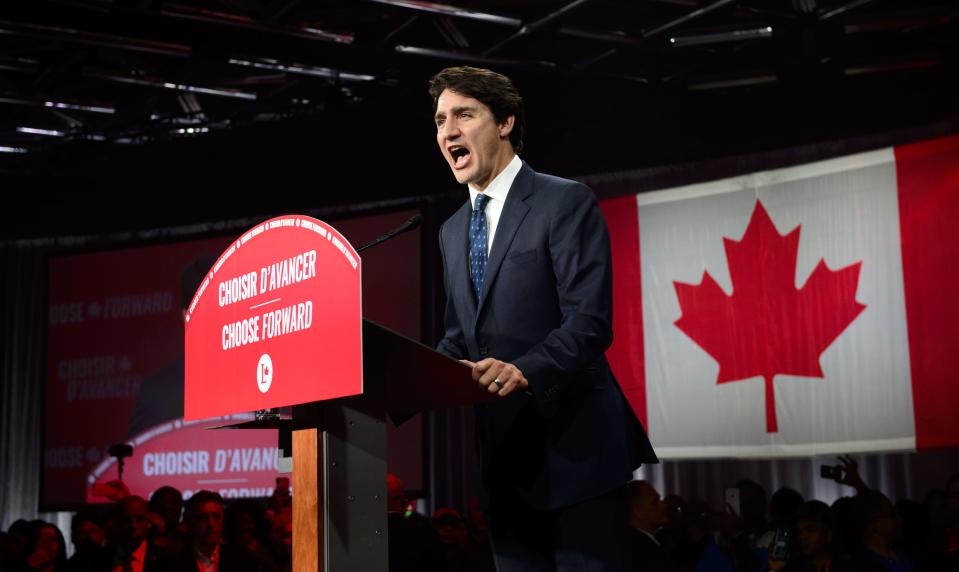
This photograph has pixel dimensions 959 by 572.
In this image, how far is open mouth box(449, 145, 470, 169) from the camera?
1935 millimetres

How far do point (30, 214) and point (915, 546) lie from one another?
7.48 metres

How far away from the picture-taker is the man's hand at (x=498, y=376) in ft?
5.11

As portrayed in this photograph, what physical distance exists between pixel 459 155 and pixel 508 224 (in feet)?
0.54

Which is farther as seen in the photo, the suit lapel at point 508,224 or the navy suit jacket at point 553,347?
the suit lapel at point 508,224

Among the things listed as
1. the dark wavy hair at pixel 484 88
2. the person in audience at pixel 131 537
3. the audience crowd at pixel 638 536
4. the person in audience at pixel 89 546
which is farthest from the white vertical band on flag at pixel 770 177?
the dark wavy hair at pixel 484 88

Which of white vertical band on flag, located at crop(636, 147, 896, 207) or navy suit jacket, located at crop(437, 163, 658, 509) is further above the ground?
white vertical band on flag, located at crop(636, 147, 896, 207)

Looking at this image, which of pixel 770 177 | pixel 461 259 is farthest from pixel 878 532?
pixel 461 259

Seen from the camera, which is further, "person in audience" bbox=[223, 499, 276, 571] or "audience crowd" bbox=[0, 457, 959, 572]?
"person in audience" bbox=[223, 499, 276, 571]

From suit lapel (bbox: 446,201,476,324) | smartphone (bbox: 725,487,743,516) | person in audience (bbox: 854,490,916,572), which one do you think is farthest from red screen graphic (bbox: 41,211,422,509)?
suit lapel (bbox: 446,201,476,324)

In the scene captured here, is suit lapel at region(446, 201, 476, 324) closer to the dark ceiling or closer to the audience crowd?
the audience crowd

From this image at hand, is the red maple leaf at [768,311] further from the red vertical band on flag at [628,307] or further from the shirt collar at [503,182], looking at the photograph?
the shirt collar at [503,182]

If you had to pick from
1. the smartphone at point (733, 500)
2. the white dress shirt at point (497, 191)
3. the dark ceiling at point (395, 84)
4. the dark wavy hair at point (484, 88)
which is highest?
the dark ceiling at point (395, 84)

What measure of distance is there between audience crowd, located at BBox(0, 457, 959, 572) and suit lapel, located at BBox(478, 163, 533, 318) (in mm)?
2729

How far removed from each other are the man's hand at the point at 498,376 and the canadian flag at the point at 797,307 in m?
5.23
